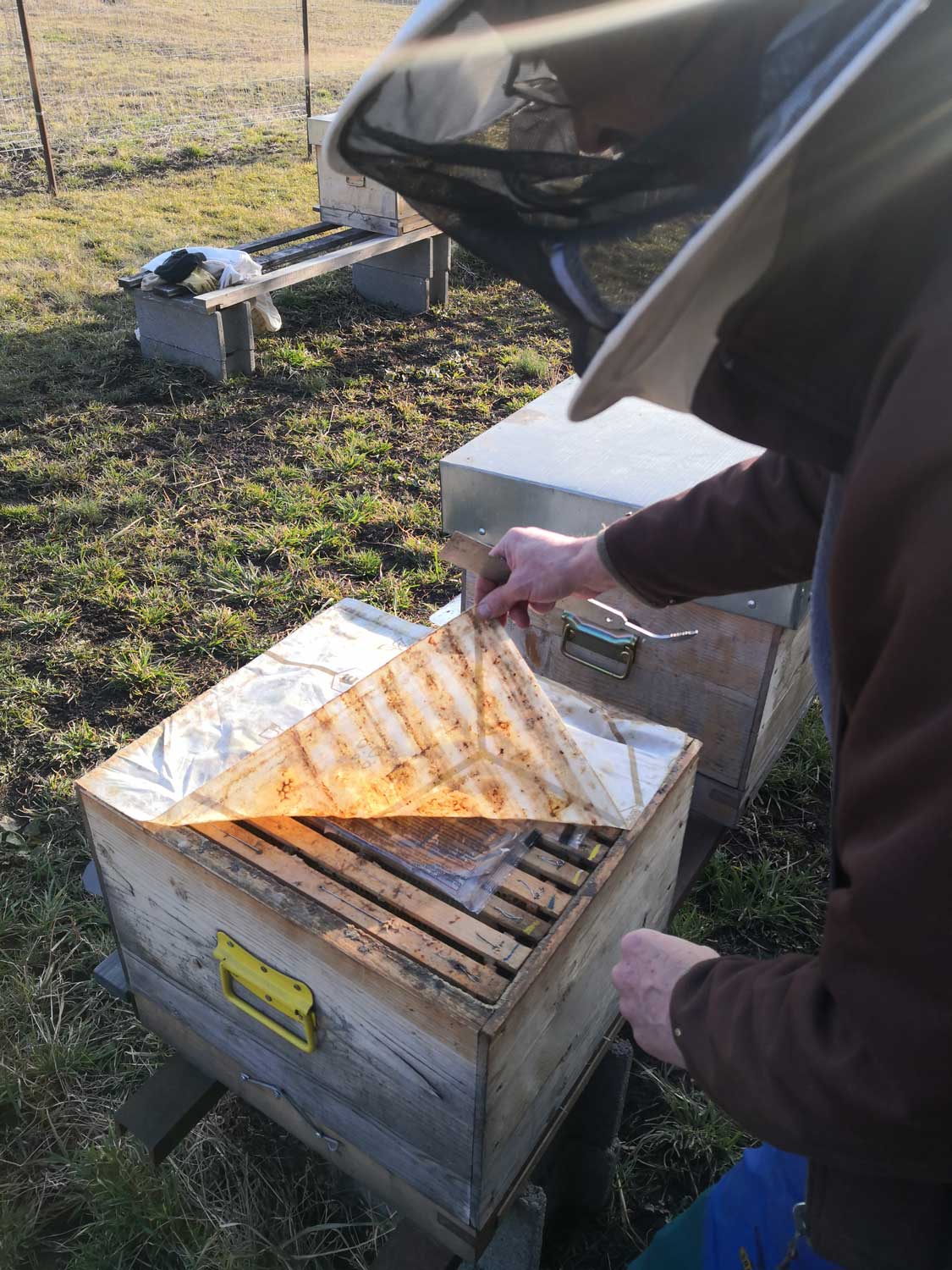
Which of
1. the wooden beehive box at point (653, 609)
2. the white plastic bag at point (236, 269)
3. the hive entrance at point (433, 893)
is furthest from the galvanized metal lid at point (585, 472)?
the white plastic bag at point (236, 269)

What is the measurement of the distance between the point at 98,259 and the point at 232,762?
5981 mm

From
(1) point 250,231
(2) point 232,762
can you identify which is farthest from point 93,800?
(1) point 250,231

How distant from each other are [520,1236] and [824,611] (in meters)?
1.09

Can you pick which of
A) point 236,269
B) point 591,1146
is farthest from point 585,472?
point 236,269

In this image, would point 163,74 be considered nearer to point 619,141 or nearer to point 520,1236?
point 619,141

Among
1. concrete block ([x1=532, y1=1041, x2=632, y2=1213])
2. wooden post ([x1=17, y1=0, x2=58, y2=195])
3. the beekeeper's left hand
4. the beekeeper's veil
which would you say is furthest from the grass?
the beekeeper's veil

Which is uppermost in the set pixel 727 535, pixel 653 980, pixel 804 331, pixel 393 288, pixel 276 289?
pixel 804 331

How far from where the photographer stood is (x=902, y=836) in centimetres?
67

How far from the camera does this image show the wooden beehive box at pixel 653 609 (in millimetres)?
1802

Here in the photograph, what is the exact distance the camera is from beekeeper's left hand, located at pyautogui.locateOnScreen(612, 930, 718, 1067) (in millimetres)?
970

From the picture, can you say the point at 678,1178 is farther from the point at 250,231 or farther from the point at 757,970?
the point at 250,231

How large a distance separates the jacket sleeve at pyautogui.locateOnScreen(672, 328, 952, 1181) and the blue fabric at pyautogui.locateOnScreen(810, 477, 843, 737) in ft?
0.32

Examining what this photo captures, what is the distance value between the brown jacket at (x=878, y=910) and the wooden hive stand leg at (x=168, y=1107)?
3.43ft

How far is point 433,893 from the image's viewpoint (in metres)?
1.29
